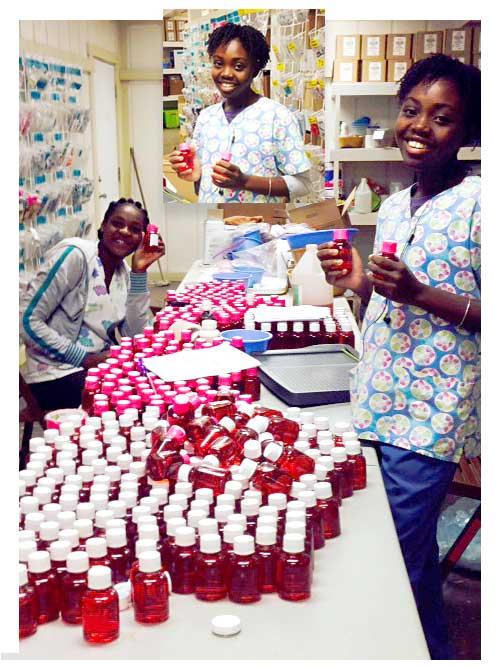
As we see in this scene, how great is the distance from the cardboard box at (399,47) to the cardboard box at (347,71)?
7.7 inches

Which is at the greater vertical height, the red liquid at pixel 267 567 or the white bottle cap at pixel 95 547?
the white bottle cap at pixel 95 547

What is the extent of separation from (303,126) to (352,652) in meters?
4.41

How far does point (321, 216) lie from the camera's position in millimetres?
3756

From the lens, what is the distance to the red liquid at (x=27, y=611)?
3.31 feet

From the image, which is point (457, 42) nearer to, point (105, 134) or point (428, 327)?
point (428, 327)

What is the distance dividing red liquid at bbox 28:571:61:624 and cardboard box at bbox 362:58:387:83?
13.4 feet

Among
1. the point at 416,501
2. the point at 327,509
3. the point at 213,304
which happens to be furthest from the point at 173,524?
the point at 213,304

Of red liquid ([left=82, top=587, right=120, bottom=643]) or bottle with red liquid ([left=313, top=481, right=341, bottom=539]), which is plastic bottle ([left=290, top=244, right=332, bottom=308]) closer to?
bottle with red liquid ([left=313, top=481, right=341, bottom=539])

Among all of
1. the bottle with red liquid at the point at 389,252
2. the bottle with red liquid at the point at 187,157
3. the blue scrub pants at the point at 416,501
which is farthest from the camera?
the bottle with red liquid at the point at 187,157

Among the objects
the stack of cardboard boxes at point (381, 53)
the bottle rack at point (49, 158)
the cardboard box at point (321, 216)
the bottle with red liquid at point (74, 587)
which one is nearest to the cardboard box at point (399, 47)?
the stack of cardboard boxes at point (381, 53)

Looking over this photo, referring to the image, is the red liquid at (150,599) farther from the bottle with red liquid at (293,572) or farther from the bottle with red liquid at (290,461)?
the bottle with red liquid at (290,461)

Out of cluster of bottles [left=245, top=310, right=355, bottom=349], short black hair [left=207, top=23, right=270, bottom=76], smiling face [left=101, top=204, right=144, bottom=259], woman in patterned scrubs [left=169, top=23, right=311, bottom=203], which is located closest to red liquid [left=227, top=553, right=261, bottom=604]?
cluster of bottles [left=245, top=310, right=355, bottom=349]

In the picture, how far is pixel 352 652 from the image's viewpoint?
3.32ft
